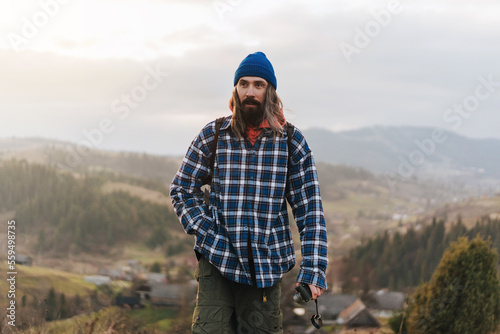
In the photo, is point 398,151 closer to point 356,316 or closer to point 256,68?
point 356,316

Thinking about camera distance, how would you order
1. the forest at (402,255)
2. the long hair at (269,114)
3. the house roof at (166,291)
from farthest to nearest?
the forest at (402,255), the house roof at (166,291), the long hair at (269,114)

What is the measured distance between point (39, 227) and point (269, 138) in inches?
1611

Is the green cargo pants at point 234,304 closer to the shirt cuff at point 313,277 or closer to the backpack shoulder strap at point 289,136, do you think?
the shirt cuff at point 313,277

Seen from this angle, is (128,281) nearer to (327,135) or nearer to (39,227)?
(39,227)

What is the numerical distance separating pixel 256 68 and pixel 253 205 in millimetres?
754

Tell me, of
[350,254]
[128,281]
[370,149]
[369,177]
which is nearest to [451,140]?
[370,149]

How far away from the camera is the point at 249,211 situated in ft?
8.36

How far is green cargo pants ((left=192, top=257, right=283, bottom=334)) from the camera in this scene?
252 centimetres

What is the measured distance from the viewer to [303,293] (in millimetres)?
2504

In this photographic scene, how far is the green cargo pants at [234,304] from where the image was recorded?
8.28 feet

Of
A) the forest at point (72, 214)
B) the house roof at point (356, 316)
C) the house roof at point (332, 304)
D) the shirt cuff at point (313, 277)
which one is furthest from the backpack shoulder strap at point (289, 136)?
the forest at point (72, 214)

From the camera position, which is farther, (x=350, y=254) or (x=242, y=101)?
(x=350, y=254)

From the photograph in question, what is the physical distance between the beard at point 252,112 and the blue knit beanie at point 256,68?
15 centimetres

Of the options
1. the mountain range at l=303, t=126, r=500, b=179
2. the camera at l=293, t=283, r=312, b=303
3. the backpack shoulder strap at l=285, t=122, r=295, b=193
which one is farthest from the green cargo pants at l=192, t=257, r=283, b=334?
the mountain range at l=303, t=126, r=500, b=179
